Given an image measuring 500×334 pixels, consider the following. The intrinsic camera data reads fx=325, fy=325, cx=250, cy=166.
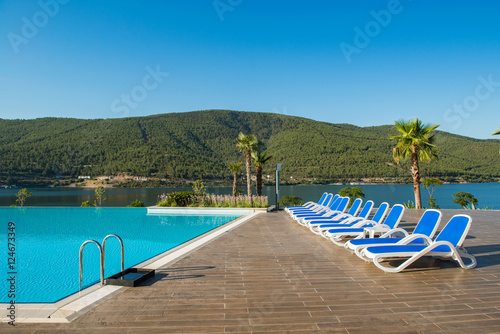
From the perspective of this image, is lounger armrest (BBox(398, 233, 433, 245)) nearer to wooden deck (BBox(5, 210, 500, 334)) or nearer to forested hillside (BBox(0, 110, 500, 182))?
wooden deck (BBox(5, 210, 500, 334))

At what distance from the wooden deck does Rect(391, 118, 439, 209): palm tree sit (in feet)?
34.3

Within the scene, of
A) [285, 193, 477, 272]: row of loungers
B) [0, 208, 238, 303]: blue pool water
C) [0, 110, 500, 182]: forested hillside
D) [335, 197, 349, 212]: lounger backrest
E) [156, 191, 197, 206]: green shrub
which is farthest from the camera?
[0, 110, 500, 182]: forested hillside

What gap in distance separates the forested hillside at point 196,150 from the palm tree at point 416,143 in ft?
139

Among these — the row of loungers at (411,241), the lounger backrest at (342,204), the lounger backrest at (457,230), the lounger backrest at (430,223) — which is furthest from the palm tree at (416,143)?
the lounger backrest at (457,230)

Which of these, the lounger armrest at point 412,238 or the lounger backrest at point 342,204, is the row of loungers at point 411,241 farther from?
the lounger backrest at point 342,204

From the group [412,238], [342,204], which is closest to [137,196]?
[342,204]

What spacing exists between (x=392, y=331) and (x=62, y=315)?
2839 millimetres

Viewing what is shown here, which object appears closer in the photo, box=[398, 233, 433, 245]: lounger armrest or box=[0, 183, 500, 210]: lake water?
box=[398, 233, 433, 245]: lounger armrest

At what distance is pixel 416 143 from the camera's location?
48.9 feet

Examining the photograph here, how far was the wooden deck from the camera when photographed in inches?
106

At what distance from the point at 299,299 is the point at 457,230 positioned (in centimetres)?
302

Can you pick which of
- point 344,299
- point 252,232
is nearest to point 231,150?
point 252,232

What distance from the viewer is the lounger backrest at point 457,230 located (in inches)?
185

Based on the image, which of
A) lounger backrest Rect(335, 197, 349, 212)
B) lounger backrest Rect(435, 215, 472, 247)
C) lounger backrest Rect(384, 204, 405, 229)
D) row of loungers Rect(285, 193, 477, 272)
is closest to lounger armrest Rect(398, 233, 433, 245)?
row of loungers Rect(285, 193, 477, 272)
